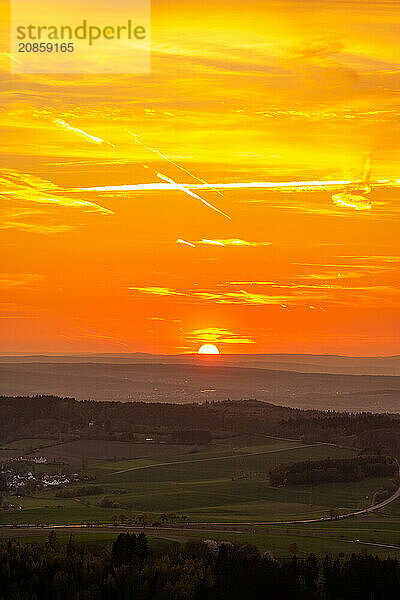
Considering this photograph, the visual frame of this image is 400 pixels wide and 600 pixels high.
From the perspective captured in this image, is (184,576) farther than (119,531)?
No

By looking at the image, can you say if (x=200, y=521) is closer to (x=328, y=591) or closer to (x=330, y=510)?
(x=330, y=510)

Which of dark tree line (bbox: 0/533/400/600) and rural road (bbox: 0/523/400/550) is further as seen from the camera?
rural road (bbox: 0/523/400/550)

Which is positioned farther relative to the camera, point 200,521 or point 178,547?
point 200,521

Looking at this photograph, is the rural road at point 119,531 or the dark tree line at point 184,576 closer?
the dark tree line at point 184,576

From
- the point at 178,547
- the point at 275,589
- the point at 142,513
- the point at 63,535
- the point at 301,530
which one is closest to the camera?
the point at 275,589

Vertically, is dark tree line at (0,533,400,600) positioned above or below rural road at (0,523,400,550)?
below

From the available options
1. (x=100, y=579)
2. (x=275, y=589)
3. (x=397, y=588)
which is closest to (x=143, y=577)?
(x=100, y=579)

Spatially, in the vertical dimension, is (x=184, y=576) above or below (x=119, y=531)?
below

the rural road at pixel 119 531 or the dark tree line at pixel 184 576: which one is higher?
the rural road at pixel 119 531
